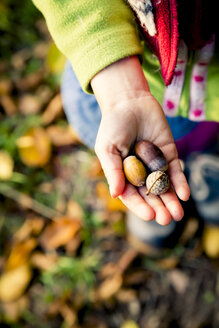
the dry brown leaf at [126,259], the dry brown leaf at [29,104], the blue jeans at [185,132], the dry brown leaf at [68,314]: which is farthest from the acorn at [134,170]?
the dry brown leaf at [29,104]

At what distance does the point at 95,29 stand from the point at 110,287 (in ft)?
3.80

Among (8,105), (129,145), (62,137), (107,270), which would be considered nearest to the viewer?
(129,145)

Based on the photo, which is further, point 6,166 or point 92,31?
point 6,166

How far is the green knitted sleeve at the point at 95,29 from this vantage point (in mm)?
874

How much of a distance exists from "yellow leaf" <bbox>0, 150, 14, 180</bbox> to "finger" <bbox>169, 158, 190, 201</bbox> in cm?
109

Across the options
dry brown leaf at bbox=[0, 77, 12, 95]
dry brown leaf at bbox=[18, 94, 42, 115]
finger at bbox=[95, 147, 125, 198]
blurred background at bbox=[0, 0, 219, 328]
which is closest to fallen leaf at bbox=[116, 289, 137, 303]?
blurred background at bbox=[0, 0, 219, 328]

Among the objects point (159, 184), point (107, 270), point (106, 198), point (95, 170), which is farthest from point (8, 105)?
point (159, 184)

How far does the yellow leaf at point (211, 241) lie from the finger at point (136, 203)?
0.79 meters

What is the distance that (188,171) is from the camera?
161 centimetres

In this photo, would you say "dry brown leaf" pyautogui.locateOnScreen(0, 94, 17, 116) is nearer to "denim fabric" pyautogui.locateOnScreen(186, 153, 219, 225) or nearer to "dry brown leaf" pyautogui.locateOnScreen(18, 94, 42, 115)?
"dry brown leaf" pyautogui.locateOnScreen(18, 94, 42, 115)

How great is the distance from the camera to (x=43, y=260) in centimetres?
165

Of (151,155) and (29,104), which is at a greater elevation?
(151,155)

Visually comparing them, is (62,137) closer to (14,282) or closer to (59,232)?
(59,232)

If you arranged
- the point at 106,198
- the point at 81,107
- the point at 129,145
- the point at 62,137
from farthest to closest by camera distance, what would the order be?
the point at 62,137
the point at 106,198
the point at 81,107
the point at 129,145
